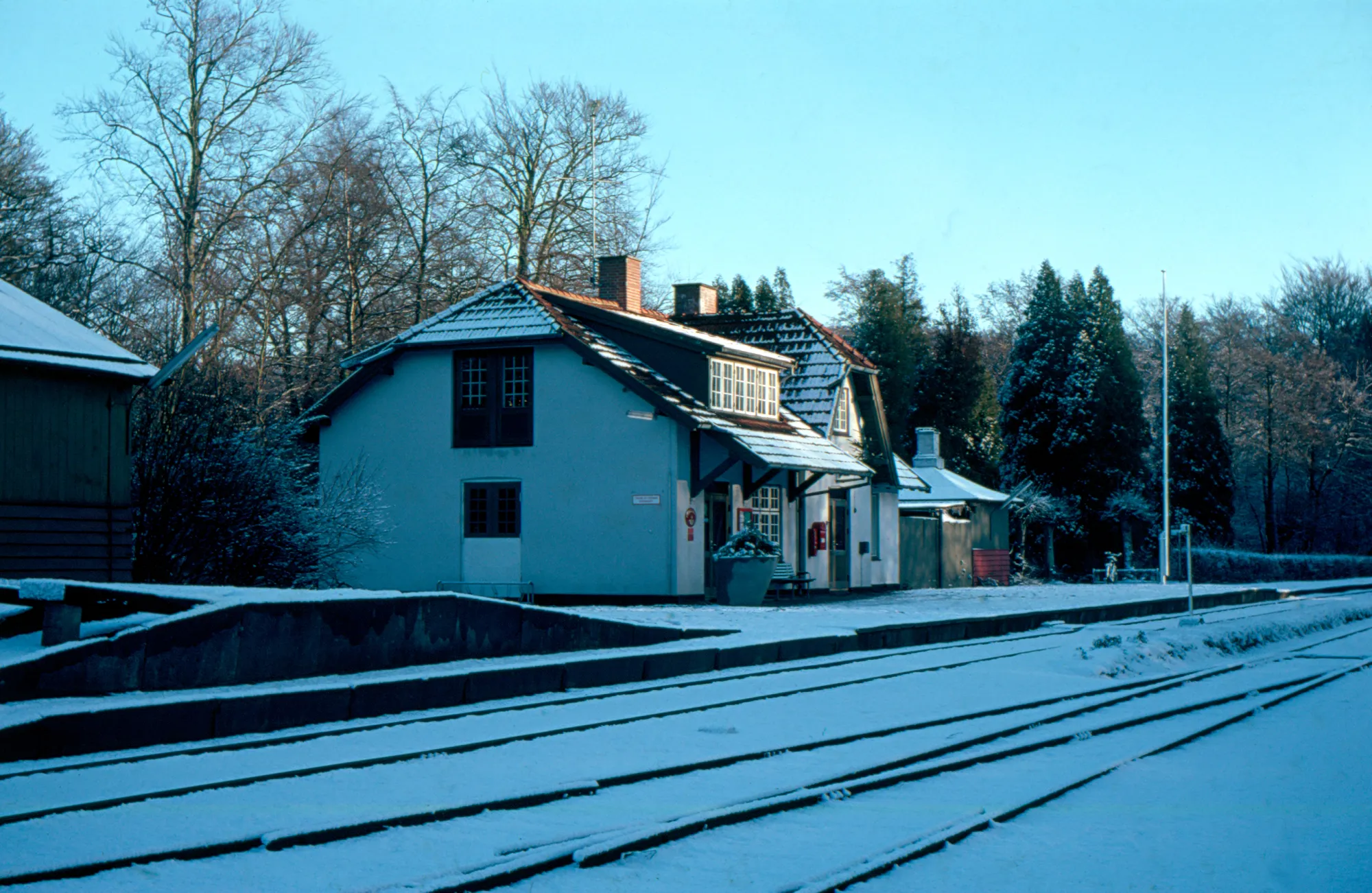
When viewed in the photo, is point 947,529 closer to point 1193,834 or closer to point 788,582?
point 788,582

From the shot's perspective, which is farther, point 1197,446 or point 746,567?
point 1197,446

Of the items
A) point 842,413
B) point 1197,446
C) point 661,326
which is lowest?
point 842,413

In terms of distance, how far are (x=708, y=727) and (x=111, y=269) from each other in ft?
105

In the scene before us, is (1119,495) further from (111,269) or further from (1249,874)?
(1249,874)

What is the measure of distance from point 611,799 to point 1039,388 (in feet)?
192

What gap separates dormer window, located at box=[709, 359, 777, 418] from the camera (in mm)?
31812

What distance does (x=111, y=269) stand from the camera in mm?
38406

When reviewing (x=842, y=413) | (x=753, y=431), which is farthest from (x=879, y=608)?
(x=842, y=413)

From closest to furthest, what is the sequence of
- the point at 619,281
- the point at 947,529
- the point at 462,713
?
the point at 462,713 → the point at 619,281 → the point at 947,529

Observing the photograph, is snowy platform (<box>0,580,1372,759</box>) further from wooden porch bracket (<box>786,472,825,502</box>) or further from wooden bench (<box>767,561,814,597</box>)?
wooden porch bracket (<box>786,472,825,502</box>)

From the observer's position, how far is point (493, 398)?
104 ft

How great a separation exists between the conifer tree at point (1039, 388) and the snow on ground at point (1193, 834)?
54184mm

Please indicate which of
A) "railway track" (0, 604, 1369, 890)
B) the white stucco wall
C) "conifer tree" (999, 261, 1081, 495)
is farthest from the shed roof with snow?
"railway track" (0, 604, 1369, 890)

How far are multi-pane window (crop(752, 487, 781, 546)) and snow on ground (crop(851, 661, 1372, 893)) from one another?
22.0m
